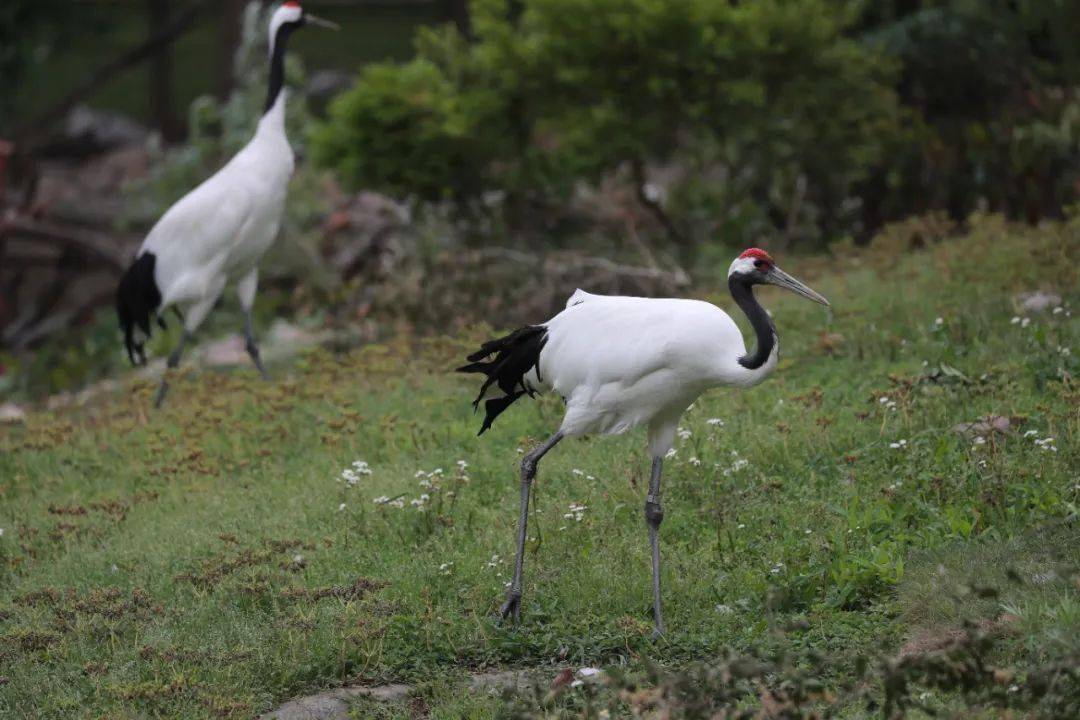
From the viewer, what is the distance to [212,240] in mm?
9727

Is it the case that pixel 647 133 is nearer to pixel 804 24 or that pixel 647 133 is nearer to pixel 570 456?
pixel 804 24

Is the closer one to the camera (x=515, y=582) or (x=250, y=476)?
(x=515, y=582)

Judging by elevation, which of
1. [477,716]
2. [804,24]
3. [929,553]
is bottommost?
[477,716]

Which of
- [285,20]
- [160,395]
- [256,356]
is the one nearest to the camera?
[160,395]

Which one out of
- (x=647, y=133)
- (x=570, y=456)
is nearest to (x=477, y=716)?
(x=570, y=456)

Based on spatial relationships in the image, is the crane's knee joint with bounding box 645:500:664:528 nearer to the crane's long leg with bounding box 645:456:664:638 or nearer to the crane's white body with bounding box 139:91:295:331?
the crane's long leg with bounding box 645:456:664:638

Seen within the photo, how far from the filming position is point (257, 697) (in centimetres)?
509

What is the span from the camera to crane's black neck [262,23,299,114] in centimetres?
1024

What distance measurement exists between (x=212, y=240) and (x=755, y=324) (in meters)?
5.16

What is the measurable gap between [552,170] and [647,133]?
1.17m

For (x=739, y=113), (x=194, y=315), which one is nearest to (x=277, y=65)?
(x=194, y=315)

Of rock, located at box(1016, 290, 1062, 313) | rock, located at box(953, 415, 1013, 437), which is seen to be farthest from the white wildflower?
rock, located at box(1016, 290, 1062, 313)

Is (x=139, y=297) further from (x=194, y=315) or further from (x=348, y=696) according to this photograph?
(x=348, y=696)

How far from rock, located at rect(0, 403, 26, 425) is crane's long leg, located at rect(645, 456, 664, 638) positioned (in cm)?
517
